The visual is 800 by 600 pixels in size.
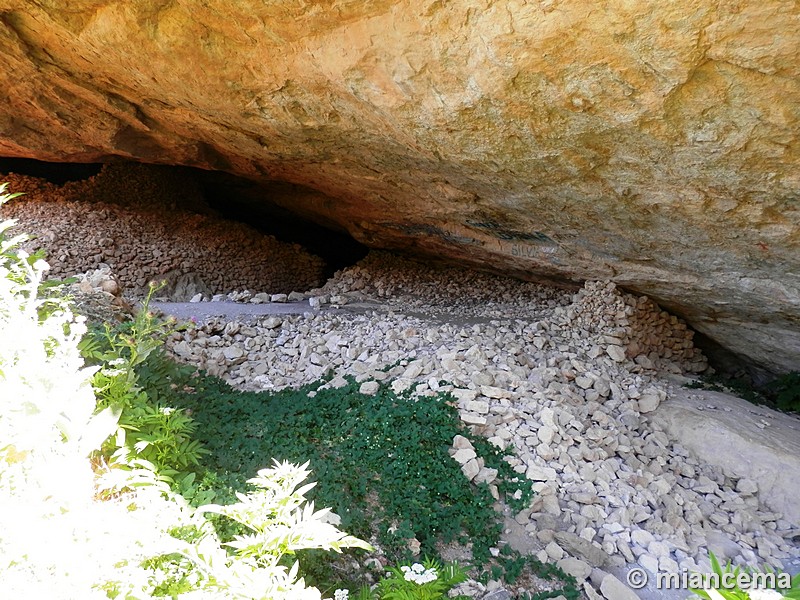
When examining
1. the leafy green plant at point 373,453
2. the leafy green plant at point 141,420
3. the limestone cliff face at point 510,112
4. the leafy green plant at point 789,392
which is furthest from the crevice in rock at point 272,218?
the leafy green plant at point 789,392

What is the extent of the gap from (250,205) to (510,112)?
781cm

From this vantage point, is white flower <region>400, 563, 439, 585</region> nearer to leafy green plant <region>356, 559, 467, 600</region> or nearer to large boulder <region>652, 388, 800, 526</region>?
leafy green plant <region>356, 559, 467, 600</region>

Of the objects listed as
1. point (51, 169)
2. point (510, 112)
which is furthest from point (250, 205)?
point (510, 112)

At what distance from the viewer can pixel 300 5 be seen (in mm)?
2688

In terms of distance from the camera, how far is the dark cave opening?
901cm

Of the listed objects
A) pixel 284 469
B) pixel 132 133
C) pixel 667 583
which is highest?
pixel 132 133

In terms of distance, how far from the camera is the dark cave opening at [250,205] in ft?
29.6

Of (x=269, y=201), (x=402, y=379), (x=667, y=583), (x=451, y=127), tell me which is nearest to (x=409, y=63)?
(x=451, y=127)

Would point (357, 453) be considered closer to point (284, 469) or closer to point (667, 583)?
point (284, 469)

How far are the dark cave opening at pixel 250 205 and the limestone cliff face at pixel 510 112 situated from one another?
3359 mm

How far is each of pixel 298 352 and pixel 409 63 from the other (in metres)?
2.67

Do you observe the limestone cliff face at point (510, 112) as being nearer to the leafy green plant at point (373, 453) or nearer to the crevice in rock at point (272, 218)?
the leafy green plant at point (373, 453)

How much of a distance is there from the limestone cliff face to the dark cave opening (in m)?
3.36

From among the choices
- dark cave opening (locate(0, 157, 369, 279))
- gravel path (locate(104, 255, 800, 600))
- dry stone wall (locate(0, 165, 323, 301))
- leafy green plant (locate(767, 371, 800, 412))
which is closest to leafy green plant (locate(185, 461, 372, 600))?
gravel path (locate(104, 255, 800, 600))
